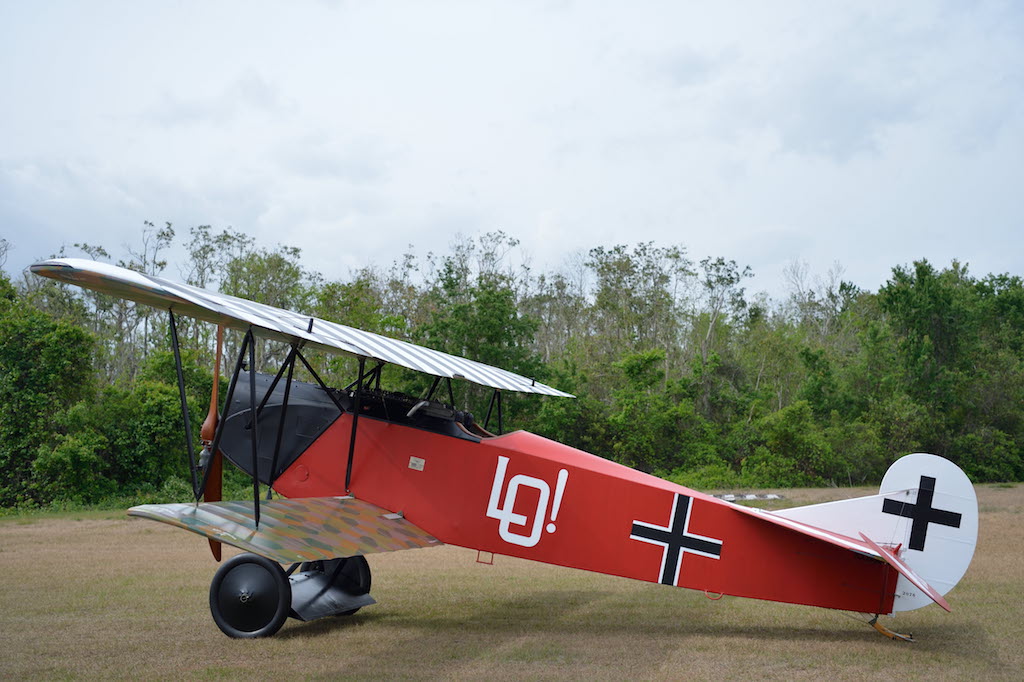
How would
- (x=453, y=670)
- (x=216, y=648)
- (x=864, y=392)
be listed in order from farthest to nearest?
(x=864, y=392) → (x=216, y=648) → (x=453, y=670)

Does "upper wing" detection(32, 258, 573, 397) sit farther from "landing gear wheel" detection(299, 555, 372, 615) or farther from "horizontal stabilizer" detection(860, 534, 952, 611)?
"horizontal stabilizer" detection(860, 534, 952, 611)

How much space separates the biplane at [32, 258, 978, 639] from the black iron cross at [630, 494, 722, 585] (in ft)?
0.04

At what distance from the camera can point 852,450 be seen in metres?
22.9

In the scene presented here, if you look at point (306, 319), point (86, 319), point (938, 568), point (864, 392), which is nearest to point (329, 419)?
point (306, 319)

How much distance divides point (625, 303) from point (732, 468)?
35.8 feet

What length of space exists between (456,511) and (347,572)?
4.95ft

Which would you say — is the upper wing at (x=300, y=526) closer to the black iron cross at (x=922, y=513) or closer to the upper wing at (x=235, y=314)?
the upper wing at (x=235, y=314)

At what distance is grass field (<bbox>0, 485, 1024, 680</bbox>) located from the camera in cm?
512

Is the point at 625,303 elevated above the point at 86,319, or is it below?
above

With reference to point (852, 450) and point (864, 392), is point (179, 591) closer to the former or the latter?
point (852, 450)

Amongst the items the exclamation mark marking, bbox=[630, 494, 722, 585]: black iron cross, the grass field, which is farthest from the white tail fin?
the exclamation mark marking

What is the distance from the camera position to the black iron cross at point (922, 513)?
579 centimetres

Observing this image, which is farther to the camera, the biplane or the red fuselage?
the red fuselage

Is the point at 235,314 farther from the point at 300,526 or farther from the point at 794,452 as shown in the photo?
the point at 794,452
